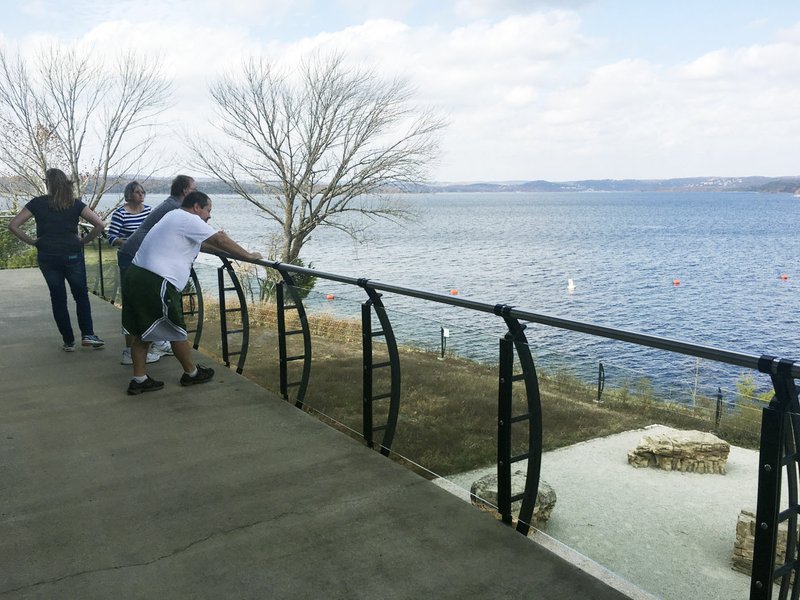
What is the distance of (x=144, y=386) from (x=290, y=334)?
47.8 inches

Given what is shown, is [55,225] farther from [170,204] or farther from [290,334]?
[290,334]

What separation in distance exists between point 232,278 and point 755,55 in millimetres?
119553

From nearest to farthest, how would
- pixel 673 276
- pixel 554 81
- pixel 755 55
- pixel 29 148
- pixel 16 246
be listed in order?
pixel 16 246 → pixel 29 148 → pixel 673 276 → pixel 554 81 → pixel 755 55

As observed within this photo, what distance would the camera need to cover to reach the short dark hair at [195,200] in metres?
5.14

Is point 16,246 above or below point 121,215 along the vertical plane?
below

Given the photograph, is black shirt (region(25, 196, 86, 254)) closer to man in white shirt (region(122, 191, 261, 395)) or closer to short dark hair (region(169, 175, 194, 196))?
short dark hair (region(169, 175, 194, 196))

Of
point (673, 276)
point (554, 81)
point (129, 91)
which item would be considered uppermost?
point (554, 81)

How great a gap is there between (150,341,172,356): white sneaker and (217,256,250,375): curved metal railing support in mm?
565

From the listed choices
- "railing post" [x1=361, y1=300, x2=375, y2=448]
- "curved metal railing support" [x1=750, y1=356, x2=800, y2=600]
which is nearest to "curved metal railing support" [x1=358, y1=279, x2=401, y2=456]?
"railing post" [x1=361, y1=300, x2=375, y2=448]

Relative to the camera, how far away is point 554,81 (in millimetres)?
96188

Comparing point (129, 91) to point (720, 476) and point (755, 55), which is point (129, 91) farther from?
point (755, 55)

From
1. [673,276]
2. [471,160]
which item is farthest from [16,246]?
[471,160]

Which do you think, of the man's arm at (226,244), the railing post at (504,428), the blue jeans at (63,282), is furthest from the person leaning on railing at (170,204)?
the railing post at (504,428)

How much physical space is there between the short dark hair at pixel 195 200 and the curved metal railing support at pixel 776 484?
4064mm
